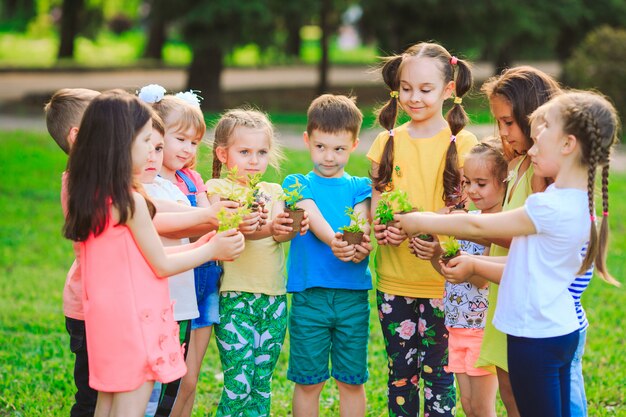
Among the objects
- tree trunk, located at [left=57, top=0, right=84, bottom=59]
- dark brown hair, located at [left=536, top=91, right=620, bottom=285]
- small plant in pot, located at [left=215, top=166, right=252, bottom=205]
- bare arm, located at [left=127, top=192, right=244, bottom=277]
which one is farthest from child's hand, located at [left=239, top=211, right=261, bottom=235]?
tree trunk, located at [left=57, top=0, right=84, bottom=59]

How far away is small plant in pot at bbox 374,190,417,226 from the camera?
4.03 meters

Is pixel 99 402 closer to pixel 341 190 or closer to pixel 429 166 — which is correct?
pixel 341 190

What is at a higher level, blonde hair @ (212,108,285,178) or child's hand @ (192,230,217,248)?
blonde hair @ (212,108,285,178)

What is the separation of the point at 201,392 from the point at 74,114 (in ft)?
7.73

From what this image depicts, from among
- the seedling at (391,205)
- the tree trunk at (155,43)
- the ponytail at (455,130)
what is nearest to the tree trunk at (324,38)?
the tree trunk at (155,43)

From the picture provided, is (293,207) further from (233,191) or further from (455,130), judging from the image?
(455,130)

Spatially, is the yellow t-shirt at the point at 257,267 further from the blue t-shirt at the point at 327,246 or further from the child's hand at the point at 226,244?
the child's hand at the point at 226,244

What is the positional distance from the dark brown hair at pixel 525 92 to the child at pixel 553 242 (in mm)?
440

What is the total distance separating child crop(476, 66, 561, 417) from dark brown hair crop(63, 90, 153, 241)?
5.60 ft

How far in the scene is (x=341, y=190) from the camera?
15.1ft

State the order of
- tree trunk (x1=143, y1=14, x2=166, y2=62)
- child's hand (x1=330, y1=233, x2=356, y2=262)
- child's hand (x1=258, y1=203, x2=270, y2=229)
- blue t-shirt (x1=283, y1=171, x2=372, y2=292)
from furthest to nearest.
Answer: tree trunk (x1=143, y1=14, x2=166, y2=62) < blue t-shirt (x1=283, y1=171, x2=372, y2=292) < child's hand (x1=330, y1=233, x2=356, y2=262) < child's hand (x1=258, y1=203, x2=270, y2=229)

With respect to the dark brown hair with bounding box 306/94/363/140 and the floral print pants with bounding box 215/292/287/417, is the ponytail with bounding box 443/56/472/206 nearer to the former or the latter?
the dark brown hair with bounding box 306/94/363/140

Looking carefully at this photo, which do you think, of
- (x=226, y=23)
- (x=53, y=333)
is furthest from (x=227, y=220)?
(x=226, y=23)

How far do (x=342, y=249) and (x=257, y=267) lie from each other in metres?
0.46
